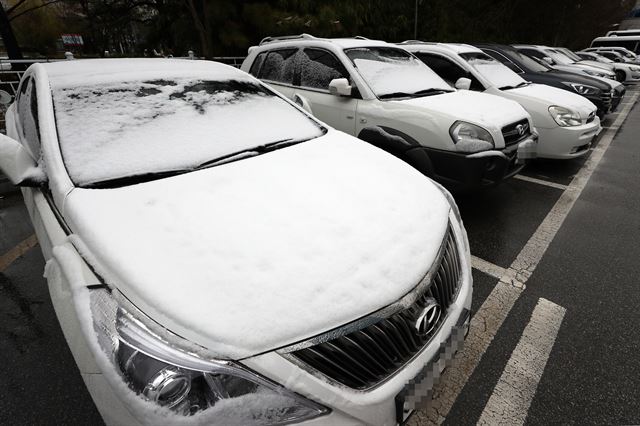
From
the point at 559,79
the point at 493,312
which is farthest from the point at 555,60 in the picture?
the point at 493,312

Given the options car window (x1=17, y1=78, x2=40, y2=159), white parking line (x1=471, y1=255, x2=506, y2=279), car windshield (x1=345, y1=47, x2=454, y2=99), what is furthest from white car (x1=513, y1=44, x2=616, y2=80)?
car window (x1=17, y1=78, x2=40, y2=159)

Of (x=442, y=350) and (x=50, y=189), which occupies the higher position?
(x=50, y=189)

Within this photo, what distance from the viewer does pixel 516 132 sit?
345cm

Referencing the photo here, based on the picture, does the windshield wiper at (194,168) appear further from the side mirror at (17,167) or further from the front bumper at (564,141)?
the front bumper at (564,141)

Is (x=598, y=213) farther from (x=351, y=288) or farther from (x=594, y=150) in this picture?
(x=351, y=288)

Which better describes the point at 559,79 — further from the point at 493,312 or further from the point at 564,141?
the point at 493,312

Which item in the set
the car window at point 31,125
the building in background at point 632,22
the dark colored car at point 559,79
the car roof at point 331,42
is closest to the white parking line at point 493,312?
the car window at point 31,125

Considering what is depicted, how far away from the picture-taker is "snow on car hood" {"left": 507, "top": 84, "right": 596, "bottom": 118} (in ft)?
14.2

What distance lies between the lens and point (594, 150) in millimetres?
5668

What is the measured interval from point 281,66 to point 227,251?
369 centimetres

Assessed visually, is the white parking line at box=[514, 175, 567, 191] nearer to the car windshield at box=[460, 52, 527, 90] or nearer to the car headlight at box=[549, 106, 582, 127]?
the car headlight at box=[549, 106, 582, 127]

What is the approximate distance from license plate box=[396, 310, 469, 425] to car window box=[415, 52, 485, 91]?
14.6ft

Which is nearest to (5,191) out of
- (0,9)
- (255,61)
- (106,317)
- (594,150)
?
(255,61)

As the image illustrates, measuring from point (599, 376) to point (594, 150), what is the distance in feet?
17.4
